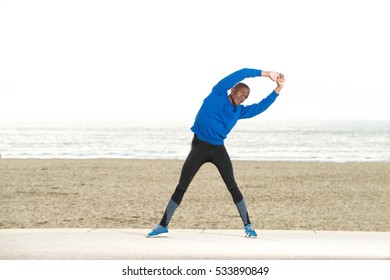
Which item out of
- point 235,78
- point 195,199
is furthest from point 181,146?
point 235,78

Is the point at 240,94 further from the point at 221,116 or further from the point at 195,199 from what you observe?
the point at 195,199

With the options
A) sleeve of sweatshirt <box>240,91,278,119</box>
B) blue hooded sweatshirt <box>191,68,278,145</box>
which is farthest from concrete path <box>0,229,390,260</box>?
sleeve of sweatshirt <box>240,91,278,119</box>

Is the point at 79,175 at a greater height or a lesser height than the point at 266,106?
lesser

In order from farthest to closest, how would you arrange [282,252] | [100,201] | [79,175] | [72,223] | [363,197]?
[79,175], [363,197], [100,201], [72,223], [282,252]

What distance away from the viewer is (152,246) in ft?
17.5

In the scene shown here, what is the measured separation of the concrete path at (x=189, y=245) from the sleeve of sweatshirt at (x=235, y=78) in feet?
5.02

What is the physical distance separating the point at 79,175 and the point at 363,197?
958cm

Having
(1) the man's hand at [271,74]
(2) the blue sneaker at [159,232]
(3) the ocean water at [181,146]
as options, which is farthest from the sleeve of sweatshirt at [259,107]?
(3) the ocean water at [181,146]

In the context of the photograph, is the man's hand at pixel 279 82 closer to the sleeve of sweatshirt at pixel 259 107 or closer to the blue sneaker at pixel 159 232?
the sleeve of sweatshirt at pixel 259 107

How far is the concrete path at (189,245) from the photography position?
5.00m

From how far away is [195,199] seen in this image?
1317cm

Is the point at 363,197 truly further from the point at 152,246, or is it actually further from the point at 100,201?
the point at 152,246

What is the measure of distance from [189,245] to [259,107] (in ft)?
4.97

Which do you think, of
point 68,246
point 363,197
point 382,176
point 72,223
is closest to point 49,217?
point 72,223
